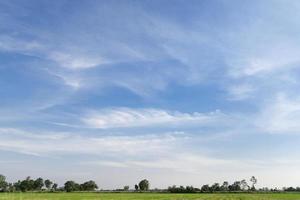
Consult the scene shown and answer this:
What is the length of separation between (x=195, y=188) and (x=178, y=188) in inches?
314

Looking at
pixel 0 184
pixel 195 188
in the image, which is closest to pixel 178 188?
pixel 195 188

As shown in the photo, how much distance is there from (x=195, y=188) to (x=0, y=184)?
93168 millimetres

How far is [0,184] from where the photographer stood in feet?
655

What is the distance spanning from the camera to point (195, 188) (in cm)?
19300

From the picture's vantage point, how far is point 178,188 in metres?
192

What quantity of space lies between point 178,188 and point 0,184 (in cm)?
8530

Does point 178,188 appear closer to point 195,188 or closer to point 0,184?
point 195,188
